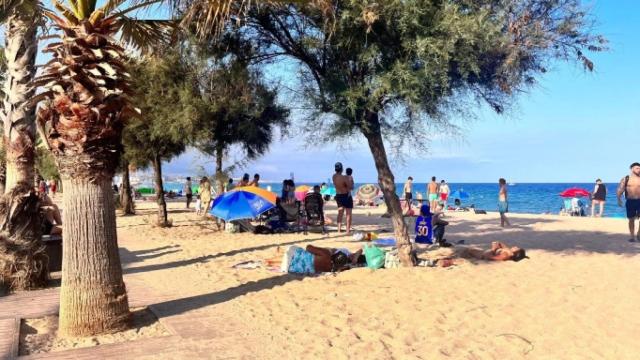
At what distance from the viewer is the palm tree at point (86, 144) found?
479 cm

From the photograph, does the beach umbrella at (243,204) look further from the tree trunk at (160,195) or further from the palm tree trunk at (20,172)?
the palm tree trunk at (20,172)

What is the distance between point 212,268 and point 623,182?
34.3 feet

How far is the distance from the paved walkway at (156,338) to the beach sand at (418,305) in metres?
0.07

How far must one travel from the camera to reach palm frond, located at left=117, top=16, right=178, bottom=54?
6628mm

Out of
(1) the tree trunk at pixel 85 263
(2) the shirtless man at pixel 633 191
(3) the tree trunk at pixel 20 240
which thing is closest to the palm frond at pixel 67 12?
(1) the tree trunk at pixel 85 263

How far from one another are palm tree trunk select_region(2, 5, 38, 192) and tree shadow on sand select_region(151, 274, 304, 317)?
303cm

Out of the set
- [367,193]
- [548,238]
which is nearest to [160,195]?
[548,238]

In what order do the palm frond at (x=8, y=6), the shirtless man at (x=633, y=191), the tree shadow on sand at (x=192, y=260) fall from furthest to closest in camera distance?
the shirtless man at (x=633, y=191) < the tree shadow on sand at (x=192, y=260) < the palm frond at (x=8, y=6)

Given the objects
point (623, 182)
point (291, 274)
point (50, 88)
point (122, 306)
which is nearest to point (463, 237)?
point (623, 182)

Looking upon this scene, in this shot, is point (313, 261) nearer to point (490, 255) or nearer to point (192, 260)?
point (192, 260)

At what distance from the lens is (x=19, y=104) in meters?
7.33

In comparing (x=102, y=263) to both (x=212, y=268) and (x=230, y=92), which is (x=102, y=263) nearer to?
(x=212, y=268)

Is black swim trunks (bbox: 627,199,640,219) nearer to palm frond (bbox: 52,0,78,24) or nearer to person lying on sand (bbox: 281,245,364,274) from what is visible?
person lying on sand (bbox: 281,245,364,274)

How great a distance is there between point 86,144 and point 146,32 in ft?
8.83
